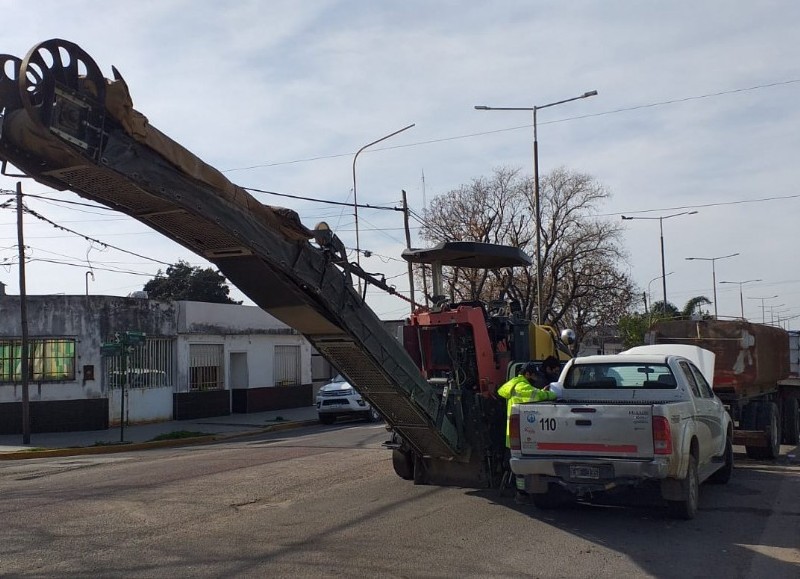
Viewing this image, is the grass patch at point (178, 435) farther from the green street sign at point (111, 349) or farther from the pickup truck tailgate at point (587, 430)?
the pickup truck tailgate at point (587, 430)

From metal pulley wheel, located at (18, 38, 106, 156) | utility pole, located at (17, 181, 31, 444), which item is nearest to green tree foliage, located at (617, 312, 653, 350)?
utility pole, located at (17, 181, 31, 444)

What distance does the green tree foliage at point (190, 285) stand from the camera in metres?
58.1

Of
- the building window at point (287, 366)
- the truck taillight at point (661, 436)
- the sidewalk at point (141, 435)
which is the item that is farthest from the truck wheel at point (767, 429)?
the building window at point (287, 366)

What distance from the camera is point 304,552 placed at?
24.2 ft

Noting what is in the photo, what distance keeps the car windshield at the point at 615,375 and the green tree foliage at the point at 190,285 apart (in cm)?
4936

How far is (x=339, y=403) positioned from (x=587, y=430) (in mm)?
16807

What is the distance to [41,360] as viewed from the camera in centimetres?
2319

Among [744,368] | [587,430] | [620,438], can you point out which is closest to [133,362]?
[744,368]

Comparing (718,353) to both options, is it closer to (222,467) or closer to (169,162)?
(222,467)

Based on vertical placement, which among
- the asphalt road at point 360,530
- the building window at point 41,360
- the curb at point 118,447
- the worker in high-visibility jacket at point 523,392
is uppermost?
the building window at point 41,360

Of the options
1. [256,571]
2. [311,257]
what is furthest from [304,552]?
[311,257]

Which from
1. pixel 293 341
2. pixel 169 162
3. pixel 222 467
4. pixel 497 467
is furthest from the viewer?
pixel 293 341

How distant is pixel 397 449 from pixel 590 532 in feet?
11.0

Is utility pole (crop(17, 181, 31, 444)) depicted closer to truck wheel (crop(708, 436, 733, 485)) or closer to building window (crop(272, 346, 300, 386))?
building window (crop(272, 346, 300, 386))
